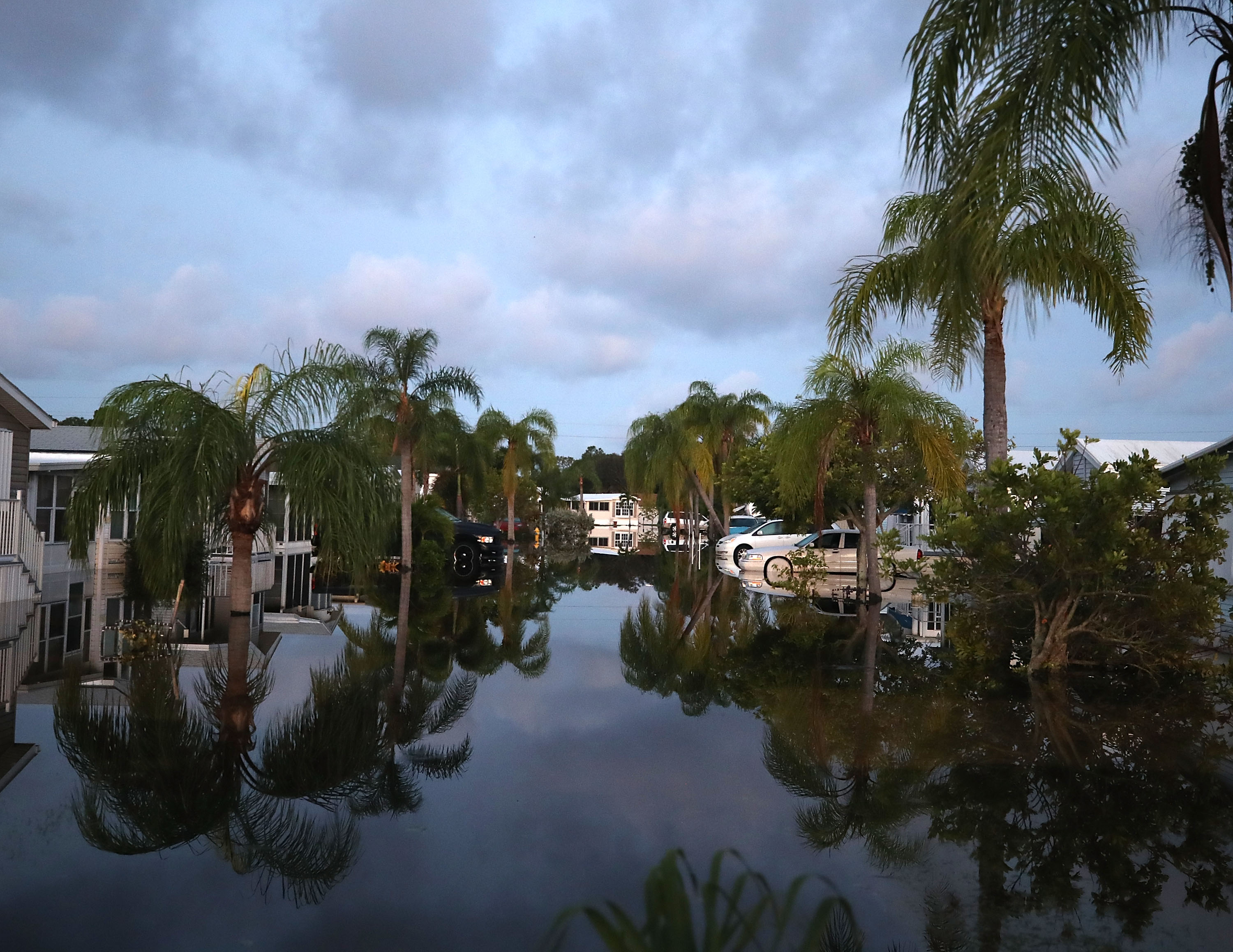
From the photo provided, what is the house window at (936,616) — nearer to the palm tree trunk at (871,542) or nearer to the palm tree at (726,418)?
the palm tree trunk at (871,542)

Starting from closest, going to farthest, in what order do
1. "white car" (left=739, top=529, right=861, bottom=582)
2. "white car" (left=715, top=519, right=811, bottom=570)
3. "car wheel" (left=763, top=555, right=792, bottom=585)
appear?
"white car" (left=739, top=529, right=861, bottom=582) → "car wheel" (left=763, top=555, right=792, bottom=585) → "white car" (left=715, top=519, right=811, bottom=570)

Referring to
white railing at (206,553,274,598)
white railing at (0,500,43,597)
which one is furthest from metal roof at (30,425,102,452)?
white railing at (0,500,43,597)

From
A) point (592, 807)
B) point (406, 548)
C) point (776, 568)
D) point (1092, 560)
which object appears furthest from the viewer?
point (776, 568)

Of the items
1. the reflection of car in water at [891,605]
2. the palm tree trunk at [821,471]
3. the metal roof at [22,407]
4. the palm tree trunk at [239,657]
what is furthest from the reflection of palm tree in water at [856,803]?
the metal roof at [22,407]

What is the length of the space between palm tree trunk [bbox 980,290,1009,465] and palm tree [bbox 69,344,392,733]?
305 inches

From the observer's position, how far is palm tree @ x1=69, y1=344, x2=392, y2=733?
12.3m

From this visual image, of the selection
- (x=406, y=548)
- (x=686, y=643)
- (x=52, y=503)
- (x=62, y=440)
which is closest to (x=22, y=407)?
(x=52, y=503)

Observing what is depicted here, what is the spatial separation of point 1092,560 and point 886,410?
786 centimetres

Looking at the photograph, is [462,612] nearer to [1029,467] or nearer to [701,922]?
[1029,467]

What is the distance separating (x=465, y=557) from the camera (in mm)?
32156

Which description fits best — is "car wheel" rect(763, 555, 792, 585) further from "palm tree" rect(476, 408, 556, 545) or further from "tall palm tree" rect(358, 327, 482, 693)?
"palm tree" rect(476, 408, 556, 545)

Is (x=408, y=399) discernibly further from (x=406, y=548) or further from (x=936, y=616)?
(x=936, y=616)

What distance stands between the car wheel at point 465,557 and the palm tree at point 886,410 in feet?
49.2

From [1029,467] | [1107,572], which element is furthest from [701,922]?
[1029,467]
